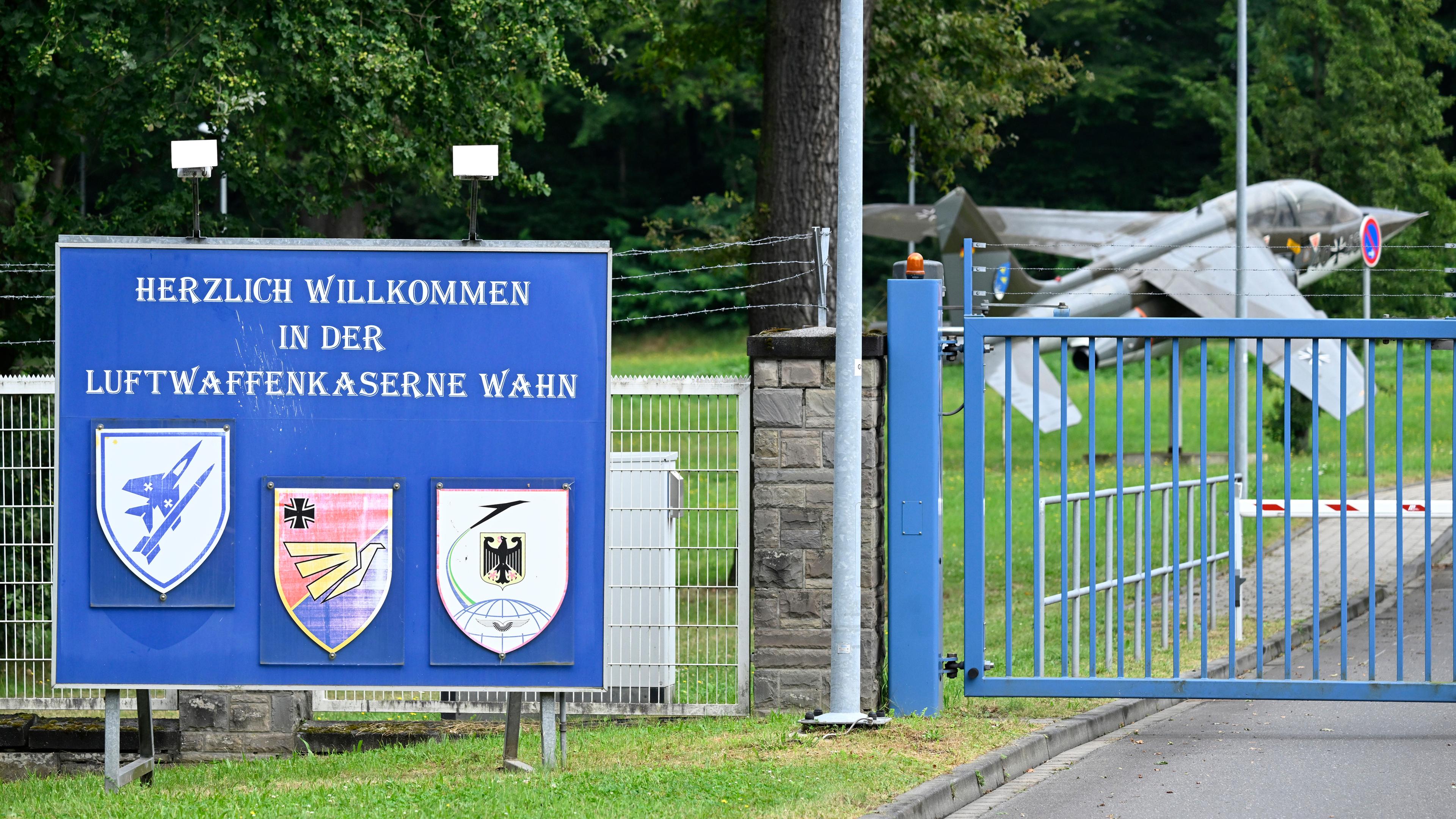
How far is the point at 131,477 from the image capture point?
302 inches

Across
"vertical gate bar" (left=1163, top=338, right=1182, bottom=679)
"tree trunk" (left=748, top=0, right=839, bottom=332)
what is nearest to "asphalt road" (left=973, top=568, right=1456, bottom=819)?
"vertical gate bar" (left=1163, top=338, right=1182, bottom=679)

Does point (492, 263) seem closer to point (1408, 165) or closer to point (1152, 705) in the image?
point (1152, 705)

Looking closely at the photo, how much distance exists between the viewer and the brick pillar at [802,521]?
884 cm

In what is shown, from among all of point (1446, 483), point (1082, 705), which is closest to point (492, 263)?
point (1082, 705)

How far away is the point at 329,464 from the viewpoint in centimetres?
774

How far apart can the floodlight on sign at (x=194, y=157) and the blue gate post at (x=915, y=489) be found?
138 inches

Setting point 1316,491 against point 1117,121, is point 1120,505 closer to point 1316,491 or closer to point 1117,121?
point 1316,491

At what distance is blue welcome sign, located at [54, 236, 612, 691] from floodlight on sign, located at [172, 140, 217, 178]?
0.37 m

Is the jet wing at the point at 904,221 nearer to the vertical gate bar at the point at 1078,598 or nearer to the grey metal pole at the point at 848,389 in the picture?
the vertical gate bar at the point at 1078,598

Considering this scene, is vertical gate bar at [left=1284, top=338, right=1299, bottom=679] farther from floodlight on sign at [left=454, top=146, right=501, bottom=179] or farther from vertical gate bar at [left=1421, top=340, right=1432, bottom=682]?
floodlight on sign at [left=454, top=146, right=501, bottom=179]

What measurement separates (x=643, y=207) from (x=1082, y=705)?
52.5m

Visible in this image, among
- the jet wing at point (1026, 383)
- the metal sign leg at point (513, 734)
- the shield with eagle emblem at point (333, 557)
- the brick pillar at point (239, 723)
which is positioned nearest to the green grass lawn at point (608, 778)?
the metal sign leg at point (513, 734)

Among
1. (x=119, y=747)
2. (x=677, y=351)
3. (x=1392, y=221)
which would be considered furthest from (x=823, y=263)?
(x=677, y=351)

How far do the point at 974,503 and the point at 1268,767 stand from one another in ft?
6.38
